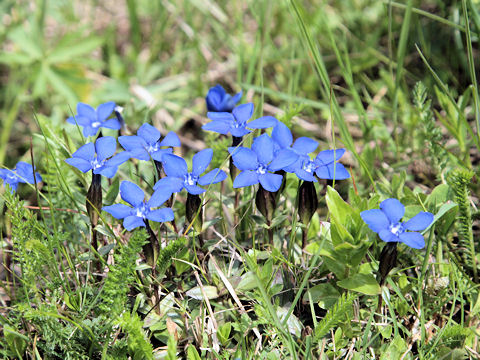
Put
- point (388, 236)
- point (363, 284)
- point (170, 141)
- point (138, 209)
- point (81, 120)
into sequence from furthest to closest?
1. point (81, 120)
2. point (170, 141)
3. point (363, 284)
4. point (138, 209)
5. point (388, 236)

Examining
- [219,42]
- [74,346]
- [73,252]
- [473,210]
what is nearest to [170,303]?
[74,346]

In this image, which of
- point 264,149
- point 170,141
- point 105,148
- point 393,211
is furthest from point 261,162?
point 105,148

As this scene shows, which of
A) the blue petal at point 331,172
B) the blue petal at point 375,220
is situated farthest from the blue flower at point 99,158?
the blue petal at point 375,220

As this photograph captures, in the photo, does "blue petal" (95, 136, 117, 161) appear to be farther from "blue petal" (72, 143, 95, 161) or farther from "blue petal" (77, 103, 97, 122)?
"blue petal" (77, 103, 97, 122)

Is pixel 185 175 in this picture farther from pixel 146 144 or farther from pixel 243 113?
pixel 243 113

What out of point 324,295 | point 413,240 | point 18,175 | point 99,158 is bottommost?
point 324,295

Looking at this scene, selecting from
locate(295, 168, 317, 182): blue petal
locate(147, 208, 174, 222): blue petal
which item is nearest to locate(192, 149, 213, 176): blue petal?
locate(147, 208, 174, 222): blue petal

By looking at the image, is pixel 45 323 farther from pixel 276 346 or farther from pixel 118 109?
pixel 118 109
